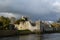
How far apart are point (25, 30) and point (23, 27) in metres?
3.55

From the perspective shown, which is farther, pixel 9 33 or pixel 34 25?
pixel 34 25

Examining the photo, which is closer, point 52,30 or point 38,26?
point 38,26

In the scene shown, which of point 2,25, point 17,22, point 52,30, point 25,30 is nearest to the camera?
point 2,25

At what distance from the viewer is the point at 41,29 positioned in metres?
117

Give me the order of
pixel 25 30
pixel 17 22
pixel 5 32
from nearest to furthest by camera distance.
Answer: pixel 5 32
pixel 25 30
pixel 17 22

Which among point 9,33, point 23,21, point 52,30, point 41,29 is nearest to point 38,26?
point 41,29

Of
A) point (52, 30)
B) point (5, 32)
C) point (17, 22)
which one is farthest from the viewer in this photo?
point (52, 30)

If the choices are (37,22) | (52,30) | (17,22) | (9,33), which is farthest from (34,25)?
(9,33)

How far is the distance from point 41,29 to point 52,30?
2105 centimetres

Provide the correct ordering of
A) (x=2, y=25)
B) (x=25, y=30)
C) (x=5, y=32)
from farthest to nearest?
1. (x=25, y=30)
2. (x=2, y=25)
3. (x=5, y=32)

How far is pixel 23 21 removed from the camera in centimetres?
12112

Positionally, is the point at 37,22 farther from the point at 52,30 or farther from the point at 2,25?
the point at 2,25

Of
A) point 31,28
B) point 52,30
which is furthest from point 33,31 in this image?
point 52,30

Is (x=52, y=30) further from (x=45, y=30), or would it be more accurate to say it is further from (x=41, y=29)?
(x=41, y=29)
